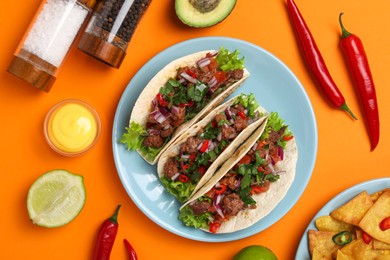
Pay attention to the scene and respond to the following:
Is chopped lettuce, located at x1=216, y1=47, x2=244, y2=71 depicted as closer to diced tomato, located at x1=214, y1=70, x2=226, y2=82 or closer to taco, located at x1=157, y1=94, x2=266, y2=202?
diced tomato, located at x1=214, y1=70, x2=226, y2=82

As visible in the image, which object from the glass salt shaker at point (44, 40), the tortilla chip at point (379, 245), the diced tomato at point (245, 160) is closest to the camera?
the glass salt shaker at point (44, 40)

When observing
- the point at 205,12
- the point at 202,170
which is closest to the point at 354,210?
the point at 202,170

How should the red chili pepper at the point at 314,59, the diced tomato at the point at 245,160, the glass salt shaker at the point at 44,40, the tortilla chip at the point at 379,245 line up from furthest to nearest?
1. the red chili pepper at the point at 314,59
2. the tortilla chip at the point at 379,245
3. the diced tomato at the point at 245,160
4. the glass salt shaker at the point at 44,40

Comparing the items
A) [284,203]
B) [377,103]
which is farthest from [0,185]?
[377,103]

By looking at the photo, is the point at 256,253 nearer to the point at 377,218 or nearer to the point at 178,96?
the point at 377,218

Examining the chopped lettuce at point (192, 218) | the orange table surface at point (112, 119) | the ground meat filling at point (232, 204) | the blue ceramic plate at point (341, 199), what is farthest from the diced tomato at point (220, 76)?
the blue ceramic plate at point (341, 199)

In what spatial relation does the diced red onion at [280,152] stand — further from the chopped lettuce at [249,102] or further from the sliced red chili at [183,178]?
the sliced red chili at [183,178]

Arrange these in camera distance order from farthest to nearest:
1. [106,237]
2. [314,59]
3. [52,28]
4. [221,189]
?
[314,59]
[106,237]
[221,189]
[52,28]
